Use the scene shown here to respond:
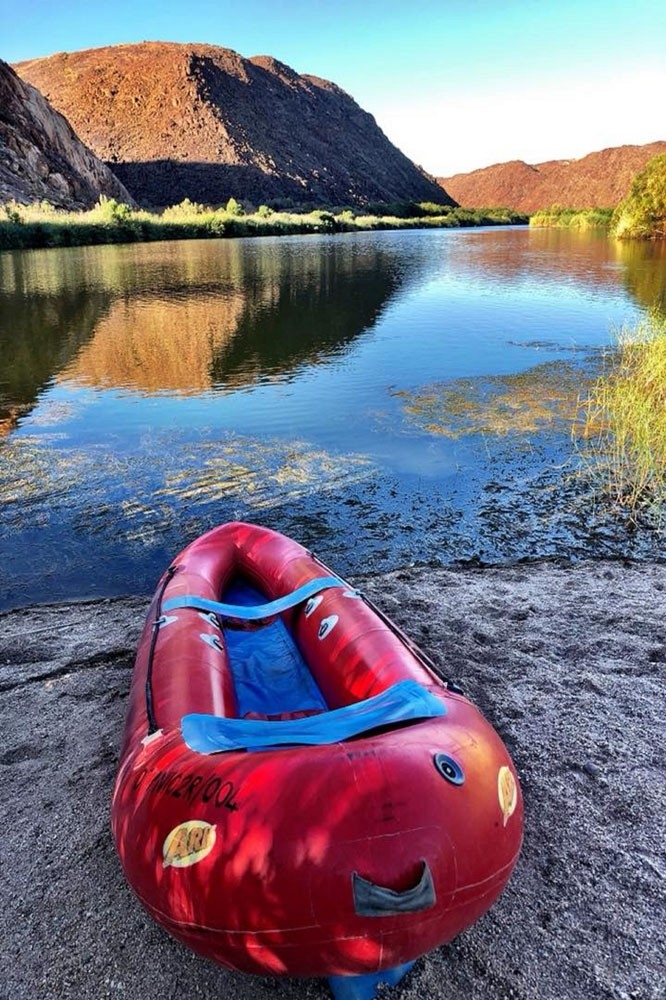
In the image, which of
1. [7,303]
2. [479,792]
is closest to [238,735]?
[479,792]

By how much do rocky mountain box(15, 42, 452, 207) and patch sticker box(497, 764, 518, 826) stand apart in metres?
65.6

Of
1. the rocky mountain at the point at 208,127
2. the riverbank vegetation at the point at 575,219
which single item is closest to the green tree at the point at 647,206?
the riverbank vegetation at the point at 575,219

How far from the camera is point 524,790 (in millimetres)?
2391

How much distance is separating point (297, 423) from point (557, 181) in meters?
164

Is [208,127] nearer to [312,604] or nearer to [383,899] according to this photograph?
[312,604]

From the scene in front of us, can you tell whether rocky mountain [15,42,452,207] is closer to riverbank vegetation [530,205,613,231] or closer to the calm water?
riverbank vegetation [530,205,613,231]

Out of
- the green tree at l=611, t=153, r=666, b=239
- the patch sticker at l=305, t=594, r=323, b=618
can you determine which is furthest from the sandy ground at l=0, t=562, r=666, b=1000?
the green tree at l=611, t=153, r=666, b=239

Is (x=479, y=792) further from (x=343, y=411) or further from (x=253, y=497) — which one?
(x=343, y=411)

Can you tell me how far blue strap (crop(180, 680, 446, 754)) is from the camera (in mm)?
1894

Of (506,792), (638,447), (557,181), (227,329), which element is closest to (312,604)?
(506,792)

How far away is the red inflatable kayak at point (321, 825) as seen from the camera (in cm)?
146

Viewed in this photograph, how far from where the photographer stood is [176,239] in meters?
37.1

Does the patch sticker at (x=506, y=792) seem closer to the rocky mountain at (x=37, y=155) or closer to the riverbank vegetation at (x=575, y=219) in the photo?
the rocky mountain at (x=37, y=155)

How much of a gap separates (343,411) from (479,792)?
6549 millimetres
